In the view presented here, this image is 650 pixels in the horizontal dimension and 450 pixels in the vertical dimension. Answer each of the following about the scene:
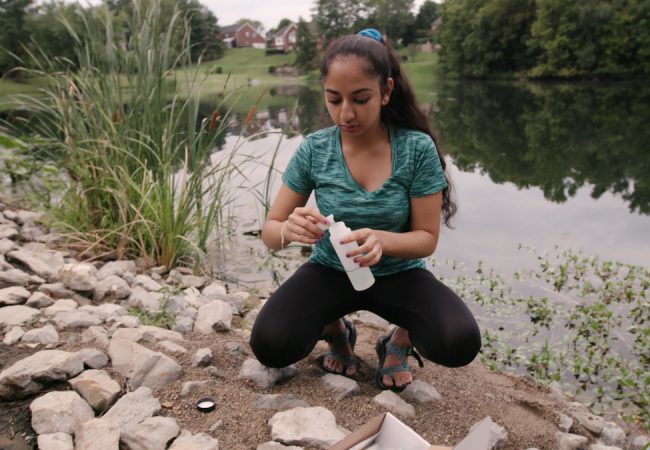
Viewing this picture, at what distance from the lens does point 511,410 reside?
6.41 ft

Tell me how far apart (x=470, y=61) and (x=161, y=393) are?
35032 mm

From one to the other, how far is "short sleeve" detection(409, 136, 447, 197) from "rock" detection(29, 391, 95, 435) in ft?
3.82

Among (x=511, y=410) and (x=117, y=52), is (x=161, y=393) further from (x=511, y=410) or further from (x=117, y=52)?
(x=117, y=52)

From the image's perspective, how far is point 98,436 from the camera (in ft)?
4.74

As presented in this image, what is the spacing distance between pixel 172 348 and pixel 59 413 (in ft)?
1.75

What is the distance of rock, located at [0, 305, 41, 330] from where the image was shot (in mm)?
2148

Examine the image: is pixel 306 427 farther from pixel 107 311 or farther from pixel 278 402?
pixel 107 311

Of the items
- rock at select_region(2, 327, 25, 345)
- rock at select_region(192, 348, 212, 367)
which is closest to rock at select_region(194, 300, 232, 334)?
rock at select_region(192, 348, 212, 367)

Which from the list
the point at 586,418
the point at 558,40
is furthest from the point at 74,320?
the point at 558,40

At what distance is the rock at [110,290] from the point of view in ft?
9.08

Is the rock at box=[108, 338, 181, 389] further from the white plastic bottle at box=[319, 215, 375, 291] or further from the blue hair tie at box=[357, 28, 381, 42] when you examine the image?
the blue hair tie at box=[357, 28, 381, 42]

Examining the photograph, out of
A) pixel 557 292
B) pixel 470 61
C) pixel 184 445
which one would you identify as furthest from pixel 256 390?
pixel 470 61

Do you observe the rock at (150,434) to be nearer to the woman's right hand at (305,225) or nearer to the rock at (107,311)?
the woman's right hand at (305,225)

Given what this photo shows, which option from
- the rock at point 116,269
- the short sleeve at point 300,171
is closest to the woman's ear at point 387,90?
the short sleeve at point 300,171
